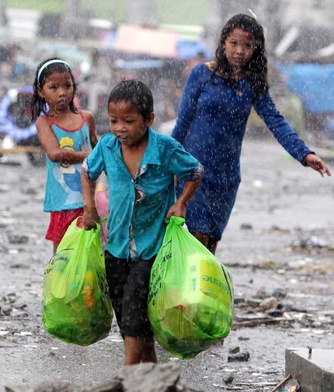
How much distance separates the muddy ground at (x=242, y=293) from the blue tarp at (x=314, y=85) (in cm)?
1098

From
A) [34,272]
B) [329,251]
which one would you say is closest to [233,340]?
[34,272]

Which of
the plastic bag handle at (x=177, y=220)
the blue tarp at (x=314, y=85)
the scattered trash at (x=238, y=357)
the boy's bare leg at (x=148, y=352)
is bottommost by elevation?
the scattered trash at (x=238, y=357)

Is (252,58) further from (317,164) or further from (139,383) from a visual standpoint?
(139,383)

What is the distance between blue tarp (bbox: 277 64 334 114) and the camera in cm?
2703

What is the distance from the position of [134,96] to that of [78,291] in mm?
865

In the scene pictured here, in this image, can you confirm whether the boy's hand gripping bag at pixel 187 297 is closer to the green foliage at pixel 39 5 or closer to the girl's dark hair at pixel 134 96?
the girl's dark hair at pixel 134 96

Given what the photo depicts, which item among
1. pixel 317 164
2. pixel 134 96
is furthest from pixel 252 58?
pixel 134 96

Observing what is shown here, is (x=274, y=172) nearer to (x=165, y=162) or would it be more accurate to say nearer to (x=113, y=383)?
(x=165, y=162)

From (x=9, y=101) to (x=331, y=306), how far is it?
11.2 m

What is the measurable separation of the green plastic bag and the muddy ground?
1.27 ft

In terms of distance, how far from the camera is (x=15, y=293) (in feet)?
24.7

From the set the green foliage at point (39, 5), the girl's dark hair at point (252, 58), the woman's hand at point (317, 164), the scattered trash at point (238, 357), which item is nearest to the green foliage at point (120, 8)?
the green foliage at point (39, 5)

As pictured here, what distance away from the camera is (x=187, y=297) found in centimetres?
454

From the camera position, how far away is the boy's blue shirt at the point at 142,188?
484cm
